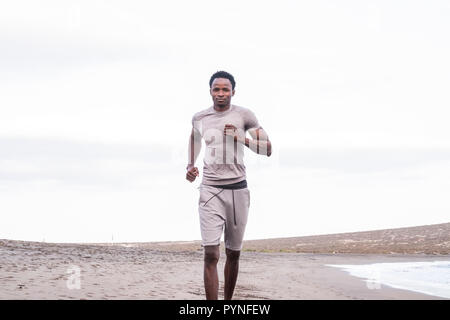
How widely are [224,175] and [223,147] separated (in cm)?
29

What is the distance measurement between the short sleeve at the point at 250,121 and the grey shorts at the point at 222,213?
26.8 inches

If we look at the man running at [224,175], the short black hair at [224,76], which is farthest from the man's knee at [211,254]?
the short black hair at [224,76]

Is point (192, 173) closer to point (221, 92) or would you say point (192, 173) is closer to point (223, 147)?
point (223, 147)

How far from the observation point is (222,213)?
17.8 ft

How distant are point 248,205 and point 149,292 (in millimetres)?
2532

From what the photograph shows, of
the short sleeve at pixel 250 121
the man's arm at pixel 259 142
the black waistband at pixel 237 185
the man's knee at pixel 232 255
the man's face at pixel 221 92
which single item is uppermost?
the man's face at pixel 221 92

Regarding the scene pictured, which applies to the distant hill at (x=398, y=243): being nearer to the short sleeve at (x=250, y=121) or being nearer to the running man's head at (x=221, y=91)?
the short sleeve at (x=250, y=121)

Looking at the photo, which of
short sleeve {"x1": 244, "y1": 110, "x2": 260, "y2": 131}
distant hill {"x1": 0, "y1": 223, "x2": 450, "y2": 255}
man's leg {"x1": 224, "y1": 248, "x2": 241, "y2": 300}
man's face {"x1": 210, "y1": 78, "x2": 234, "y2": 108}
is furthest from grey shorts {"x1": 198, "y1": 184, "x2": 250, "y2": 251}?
distant hill {"x1": 0, "y1": 223, "x2": 450, "y2": 255}

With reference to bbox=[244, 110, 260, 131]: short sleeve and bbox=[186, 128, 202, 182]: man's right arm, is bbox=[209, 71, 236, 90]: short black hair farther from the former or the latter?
bbox=[186, 128, 202, 182]: man's right arm

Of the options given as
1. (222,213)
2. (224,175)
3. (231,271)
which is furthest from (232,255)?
(224,175)

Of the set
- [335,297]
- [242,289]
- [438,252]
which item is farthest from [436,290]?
[438,252]

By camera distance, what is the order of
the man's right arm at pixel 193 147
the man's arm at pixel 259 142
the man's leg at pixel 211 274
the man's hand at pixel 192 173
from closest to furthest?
1. the man's leg at pixel 211 274
2. the man's arm at pixel 259 142
3. the man's hand at pixel 192 173
4. the man's right arm at pixel 193 147

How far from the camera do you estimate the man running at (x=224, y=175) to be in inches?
211

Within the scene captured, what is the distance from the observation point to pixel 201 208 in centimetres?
544
